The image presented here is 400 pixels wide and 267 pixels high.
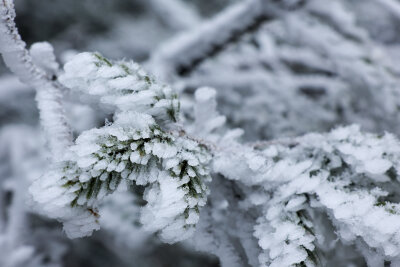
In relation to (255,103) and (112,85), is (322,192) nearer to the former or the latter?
(112,85)

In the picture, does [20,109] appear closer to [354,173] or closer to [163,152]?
[163,152]

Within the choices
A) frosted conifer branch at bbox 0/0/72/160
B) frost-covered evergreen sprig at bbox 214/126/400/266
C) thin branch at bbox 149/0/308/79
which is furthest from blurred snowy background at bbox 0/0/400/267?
frost-covered evergreen sprig at bbox 214/126/400/266

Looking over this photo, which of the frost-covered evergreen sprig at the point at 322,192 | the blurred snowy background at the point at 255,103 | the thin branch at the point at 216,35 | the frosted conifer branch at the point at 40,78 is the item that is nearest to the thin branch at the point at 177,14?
the blurred snowy background at the point at 255,103

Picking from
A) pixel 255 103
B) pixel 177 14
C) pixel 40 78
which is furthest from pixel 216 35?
pixel 177 14

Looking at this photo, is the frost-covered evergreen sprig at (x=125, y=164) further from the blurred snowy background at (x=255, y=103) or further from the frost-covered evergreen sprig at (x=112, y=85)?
the blurred snowy background at (x=255, y=103)

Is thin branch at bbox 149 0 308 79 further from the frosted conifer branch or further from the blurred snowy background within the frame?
the frosted conifer branch

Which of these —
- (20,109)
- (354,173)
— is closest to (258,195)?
(354,173)
